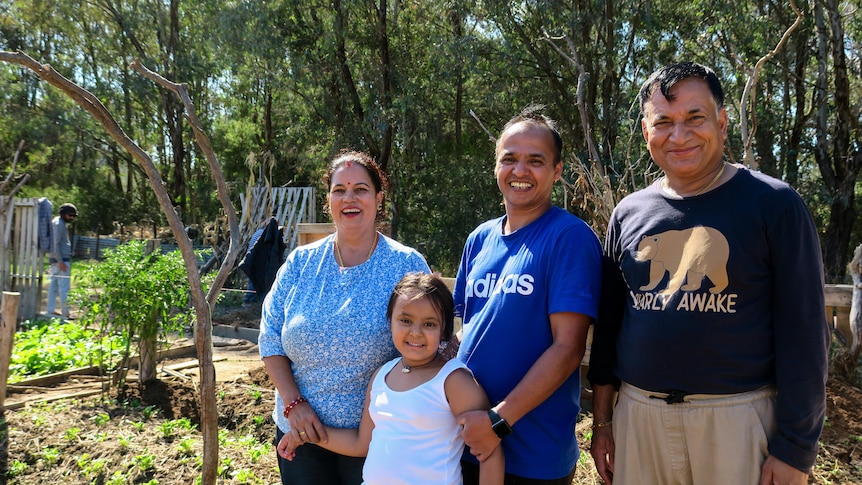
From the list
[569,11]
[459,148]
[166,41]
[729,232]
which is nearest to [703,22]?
[569,11]

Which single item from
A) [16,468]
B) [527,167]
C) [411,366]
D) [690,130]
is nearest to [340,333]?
[411,366]

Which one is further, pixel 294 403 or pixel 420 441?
pixel 294 403

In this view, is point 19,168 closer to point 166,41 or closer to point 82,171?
point 82,171

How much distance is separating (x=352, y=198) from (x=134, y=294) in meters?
3.44

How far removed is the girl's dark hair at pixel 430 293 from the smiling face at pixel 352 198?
321mm

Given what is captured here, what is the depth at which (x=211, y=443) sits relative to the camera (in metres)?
2.80

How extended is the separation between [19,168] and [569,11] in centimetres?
1929

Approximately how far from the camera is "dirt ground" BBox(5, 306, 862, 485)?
351cm

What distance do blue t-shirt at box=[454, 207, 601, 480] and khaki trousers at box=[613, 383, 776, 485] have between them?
0.19 m

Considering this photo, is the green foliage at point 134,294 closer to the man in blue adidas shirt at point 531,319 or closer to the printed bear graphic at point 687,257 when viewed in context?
the man in blue adidas shirt at point 531,319

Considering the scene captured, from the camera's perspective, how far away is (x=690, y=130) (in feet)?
5.69

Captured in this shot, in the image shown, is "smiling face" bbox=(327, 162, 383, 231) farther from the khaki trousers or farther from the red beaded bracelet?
the khaki trousers

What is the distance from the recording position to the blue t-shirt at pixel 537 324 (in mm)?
1751

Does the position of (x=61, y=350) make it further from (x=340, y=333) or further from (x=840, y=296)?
(x=840, y=296)
